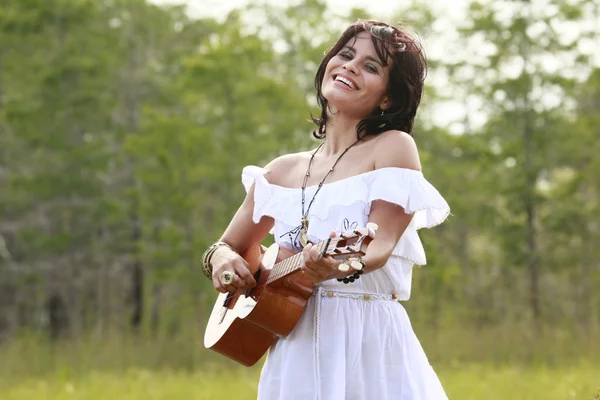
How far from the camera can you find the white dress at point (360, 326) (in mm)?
2566

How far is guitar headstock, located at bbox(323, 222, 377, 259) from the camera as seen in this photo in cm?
223

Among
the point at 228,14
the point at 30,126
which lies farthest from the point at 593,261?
the point at 30,126

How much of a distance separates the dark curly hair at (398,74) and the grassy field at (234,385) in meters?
4.36

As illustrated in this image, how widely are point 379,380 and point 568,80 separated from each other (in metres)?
12.7

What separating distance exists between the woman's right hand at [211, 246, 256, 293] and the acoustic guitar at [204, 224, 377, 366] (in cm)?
4

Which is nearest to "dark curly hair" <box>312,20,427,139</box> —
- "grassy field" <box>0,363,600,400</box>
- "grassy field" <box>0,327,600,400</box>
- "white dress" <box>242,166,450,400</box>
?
"white dress" <box>242,166,450,400</box>

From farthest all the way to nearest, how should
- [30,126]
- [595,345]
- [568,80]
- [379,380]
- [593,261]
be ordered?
[30,126], [593,261], [568,80], [595,345], [379,380]

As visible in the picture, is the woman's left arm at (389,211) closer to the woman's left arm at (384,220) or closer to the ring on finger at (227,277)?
the woman's left arm at (384,220)

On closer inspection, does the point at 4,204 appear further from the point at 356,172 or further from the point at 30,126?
the point at 356,172

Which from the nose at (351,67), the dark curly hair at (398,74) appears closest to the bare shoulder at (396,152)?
the dark curly hair at (398,74)

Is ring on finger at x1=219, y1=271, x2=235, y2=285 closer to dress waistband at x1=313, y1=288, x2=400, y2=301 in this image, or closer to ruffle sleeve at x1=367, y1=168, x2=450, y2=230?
dress waistband at x1=313, y1=288, x2=400, y2=301

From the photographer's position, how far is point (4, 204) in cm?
1969

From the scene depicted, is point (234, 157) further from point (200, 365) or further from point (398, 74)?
point (398, 74)

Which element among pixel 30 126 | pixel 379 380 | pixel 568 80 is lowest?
pixel 30 126
